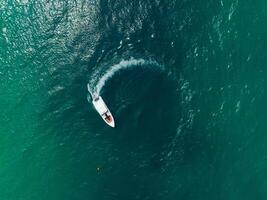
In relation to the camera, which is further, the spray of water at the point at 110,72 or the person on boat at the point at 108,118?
the spray of water at the point at 110,72

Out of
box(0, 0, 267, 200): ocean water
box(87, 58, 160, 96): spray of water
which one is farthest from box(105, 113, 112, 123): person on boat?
box(87, 58, 160, 96): spray of water

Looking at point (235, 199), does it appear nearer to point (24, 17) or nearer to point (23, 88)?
point (23, 88)

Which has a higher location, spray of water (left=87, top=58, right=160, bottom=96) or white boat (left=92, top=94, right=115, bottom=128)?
spray of water (left=87, top=58, right=160, bottom=96)

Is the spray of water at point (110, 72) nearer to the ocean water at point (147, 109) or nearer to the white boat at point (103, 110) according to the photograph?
the ocean water at point (147, 109)

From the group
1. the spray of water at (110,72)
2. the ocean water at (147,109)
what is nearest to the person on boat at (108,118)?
the ocean water at (147,109)

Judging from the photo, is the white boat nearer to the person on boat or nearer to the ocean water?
the person on boat

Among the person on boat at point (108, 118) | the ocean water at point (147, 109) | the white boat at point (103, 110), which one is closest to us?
the ocean water at point (147, 109)
